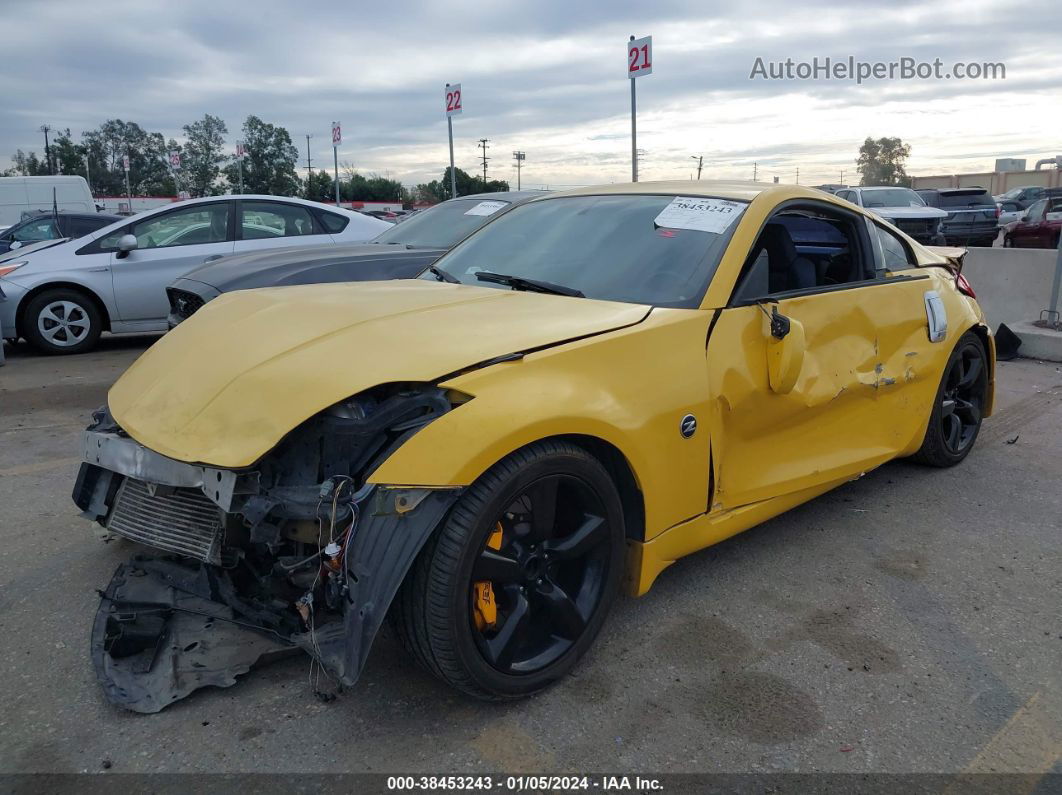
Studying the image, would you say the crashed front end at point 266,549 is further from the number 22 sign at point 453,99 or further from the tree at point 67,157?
the tree at point 67,157

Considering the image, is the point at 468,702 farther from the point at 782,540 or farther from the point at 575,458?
the point at 782,540

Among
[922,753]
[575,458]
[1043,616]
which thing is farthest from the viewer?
[1043,616]

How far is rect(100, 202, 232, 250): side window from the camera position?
27.3 feet

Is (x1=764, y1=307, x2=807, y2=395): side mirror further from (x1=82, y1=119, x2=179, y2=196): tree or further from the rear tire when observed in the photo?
(x1=82, y1=119, x2=179, y2=196): tree

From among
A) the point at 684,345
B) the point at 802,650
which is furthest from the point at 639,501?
the point at 802,650

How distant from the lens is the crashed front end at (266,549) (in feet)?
7.10

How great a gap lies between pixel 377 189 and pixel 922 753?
76773 mm

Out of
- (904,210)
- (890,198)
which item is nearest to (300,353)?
(904,210)

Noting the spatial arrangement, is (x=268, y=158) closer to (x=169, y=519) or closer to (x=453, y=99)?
(x=453, y=99)

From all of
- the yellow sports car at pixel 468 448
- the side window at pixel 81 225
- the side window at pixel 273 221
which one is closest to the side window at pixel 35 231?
the side window at pixel 81 225

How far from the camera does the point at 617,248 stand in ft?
10.7

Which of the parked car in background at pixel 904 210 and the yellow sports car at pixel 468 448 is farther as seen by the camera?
the parked car in background at pixel 904 210

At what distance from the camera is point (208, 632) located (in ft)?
8.25

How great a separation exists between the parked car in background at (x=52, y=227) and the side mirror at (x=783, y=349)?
11948mm
